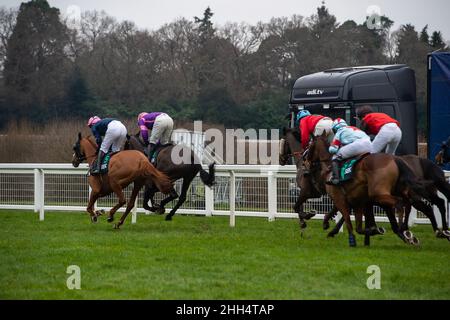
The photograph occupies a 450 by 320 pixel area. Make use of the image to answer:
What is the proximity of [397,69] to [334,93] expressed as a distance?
1462 mm

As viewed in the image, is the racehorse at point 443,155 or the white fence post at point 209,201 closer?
the racehorse at point 443,155

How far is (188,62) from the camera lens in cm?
3859

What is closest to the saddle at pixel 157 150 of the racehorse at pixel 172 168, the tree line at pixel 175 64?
the racehorse at pixel 172 168

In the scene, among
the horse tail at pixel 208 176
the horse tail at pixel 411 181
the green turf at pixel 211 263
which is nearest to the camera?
the green turf at pixel 211 263

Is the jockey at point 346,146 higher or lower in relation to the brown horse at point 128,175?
→ higher

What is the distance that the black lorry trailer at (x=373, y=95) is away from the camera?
16.7 meters

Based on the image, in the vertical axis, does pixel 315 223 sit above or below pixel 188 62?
below

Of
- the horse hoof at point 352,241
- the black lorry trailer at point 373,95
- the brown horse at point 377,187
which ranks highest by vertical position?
the black lorry trailer at point 373,95

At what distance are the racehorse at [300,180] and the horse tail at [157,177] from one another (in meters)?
1.95

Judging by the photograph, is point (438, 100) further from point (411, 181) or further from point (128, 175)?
point (128, 175)

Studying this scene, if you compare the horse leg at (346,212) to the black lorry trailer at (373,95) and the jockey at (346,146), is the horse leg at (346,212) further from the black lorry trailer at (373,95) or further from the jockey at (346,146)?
the black lorry trailer at (373,95)

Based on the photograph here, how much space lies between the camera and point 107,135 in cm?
1356

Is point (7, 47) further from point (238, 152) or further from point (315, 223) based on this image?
point (315, 223)
